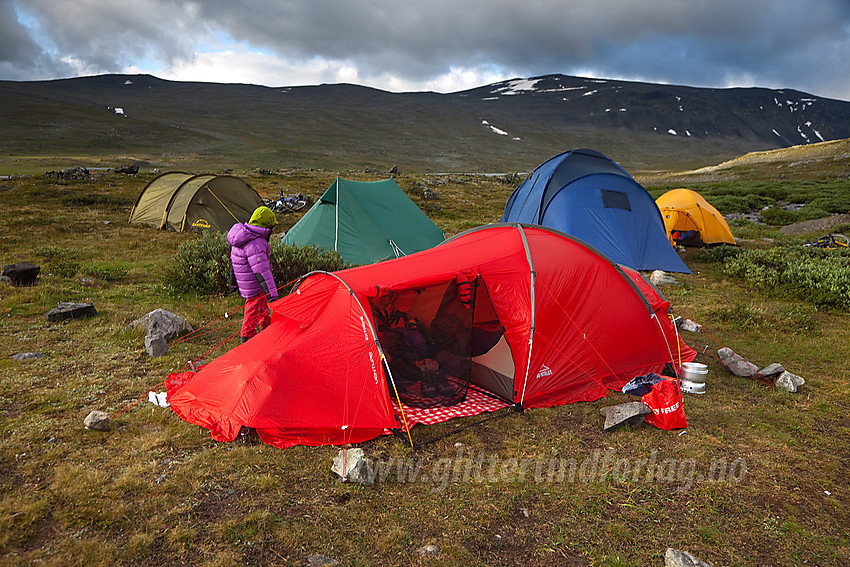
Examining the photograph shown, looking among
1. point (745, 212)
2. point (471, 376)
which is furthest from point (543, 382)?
point (745, 212)

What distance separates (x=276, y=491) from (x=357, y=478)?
75cm

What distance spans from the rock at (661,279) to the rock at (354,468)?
34.6 ft

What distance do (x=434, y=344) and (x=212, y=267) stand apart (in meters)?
6.68

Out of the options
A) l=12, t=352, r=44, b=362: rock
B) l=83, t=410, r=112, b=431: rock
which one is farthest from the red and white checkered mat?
l=12, t=352, r=44, b=362: rock

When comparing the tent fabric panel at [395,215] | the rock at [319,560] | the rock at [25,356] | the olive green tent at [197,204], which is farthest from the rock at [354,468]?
the olive green tent at [197,204]

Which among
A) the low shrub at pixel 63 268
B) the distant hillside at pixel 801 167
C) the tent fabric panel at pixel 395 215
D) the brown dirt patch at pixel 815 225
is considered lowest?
the low shrub at pixel 63 268

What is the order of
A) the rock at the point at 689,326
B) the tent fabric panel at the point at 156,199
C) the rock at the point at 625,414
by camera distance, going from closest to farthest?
1. the rock at the point at 625,414
2. the rock at the point at 689,326
3. the tent fabric panel at the point at 156,199

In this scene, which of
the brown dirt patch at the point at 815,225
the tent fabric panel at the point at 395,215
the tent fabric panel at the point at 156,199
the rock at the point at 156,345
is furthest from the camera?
the brown dirt patch at the point at 815,225

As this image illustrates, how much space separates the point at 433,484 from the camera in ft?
16.3

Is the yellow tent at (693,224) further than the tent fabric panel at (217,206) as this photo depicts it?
No

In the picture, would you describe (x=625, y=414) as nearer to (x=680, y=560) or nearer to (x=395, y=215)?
(x=680, y=560)

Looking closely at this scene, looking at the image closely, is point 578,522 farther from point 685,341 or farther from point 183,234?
point 183,234

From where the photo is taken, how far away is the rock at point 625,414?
19.8 ft

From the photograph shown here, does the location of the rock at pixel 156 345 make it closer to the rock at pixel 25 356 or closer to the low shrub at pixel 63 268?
the rock at pixel 25 356
